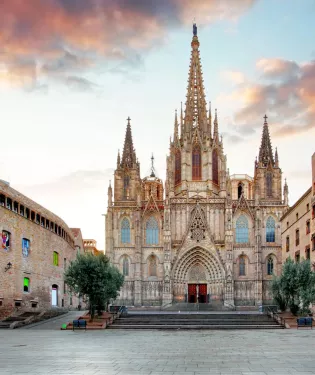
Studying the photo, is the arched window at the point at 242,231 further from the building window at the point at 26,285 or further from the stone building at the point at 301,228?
the building window at the point at 26,285

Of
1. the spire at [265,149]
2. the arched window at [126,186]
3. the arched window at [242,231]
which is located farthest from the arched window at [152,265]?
the spire at [265,149]

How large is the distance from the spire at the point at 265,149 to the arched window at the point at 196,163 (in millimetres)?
8899

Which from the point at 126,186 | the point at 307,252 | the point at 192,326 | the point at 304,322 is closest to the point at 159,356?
the point at 192,326

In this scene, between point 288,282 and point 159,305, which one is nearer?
point 288,282

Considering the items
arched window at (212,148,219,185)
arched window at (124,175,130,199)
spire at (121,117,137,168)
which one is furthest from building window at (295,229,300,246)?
spire at (121,117,137,168)

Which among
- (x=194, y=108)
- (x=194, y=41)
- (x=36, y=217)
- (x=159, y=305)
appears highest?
(x=194, y=41)

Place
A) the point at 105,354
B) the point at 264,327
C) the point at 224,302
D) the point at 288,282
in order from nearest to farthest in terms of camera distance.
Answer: the point at 105,354 → the point at 264,327 → the point at 288,282 → the point at 224,302

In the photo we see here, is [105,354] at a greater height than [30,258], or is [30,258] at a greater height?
[30,258]

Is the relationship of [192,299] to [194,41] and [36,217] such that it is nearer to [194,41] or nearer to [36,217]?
[36,217]

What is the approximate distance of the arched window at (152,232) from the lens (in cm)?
7794

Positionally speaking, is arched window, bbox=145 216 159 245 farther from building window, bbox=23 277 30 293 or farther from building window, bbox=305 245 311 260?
building window, bbox=23 277 30 293

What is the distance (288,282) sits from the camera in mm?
44188

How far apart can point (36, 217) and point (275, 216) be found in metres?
36.3

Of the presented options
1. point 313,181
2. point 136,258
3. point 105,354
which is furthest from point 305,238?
point 105,354
